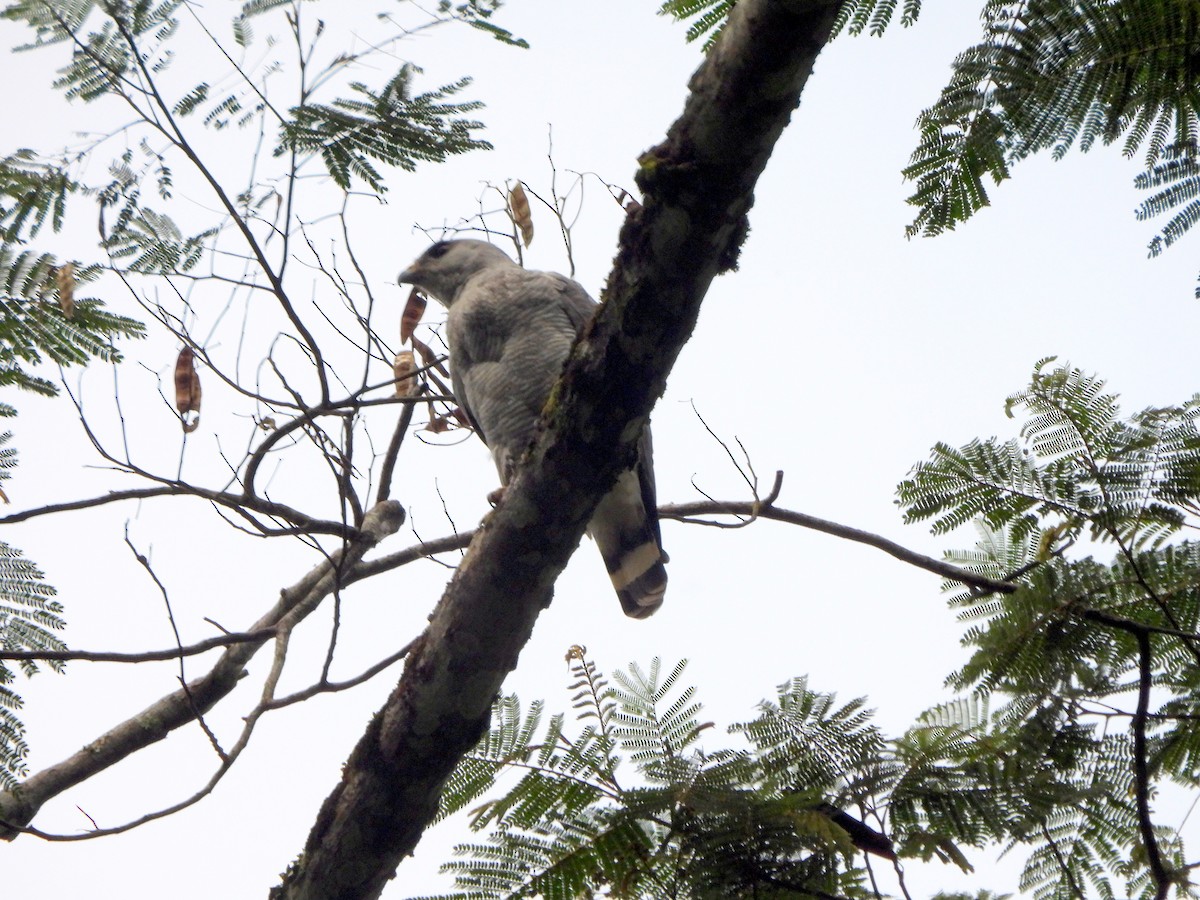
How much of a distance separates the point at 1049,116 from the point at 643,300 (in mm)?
1311

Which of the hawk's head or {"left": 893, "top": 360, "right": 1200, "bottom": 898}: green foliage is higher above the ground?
the hawk's head

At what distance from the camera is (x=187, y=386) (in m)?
3.73

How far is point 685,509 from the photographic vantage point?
3.70m

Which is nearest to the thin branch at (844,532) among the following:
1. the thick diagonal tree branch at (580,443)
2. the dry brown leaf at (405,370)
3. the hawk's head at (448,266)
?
the thick diagonal tree branch at (580,443)

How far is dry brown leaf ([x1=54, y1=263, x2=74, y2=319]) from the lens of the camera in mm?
3521

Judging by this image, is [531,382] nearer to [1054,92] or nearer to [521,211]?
[521,211]

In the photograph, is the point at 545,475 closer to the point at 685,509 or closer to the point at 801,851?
the point at 801,851

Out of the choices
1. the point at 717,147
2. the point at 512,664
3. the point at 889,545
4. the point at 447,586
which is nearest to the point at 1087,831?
the point at 889,545

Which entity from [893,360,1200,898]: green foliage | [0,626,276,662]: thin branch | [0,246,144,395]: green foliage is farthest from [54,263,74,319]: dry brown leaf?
[893,360,1200,898]: green foliage

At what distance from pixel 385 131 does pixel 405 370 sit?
1252mm

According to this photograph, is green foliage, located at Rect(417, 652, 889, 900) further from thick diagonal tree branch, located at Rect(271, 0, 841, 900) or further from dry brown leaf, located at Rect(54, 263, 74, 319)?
dry brown leaf, located at Rect(54, 263, 74, 319)

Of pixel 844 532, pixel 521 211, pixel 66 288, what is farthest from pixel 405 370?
pixel 844 532

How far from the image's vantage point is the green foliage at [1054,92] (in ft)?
8.45

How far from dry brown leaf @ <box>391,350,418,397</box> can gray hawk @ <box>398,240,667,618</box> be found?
0.56 ft
